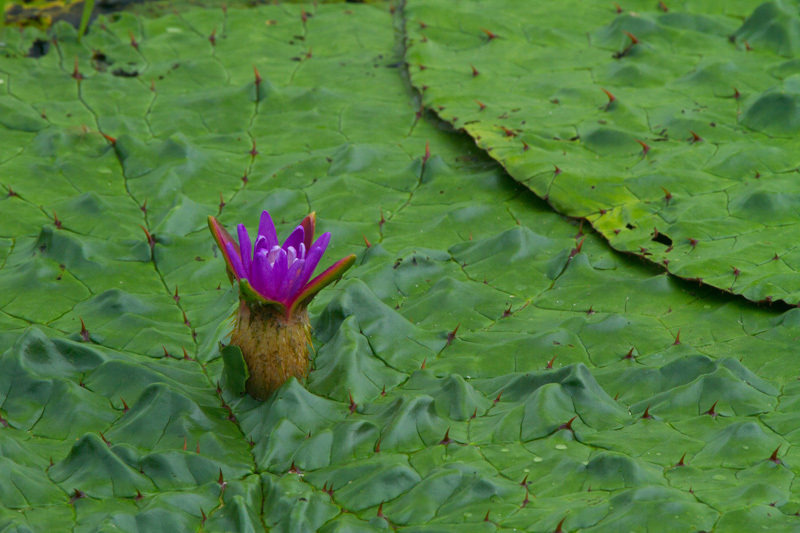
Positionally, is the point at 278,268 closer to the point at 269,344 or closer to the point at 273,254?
the point at 273,254

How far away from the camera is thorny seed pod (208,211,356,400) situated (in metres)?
3.24

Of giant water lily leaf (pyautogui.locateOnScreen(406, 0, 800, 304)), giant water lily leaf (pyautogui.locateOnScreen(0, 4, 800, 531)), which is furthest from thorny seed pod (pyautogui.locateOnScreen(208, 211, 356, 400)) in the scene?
giant water lily leaf (pyautogui.locateOnScreen(406, 0, 800, 304))

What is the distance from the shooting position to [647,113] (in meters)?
4.99

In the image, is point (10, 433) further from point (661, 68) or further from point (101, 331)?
point (661, 68)

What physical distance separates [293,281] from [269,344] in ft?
0.93

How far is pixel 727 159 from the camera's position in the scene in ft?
15.0

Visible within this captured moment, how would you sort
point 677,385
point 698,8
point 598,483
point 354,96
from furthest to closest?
point 698,8, point 354,96, point 677,385, point 598,483

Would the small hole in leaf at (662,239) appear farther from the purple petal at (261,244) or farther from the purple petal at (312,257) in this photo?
the purple petal at (261,244)

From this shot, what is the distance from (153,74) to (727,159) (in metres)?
3.11

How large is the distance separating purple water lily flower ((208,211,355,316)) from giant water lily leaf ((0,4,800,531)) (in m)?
0.31

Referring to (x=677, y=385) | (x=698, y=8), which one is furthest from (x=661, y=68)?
(x=677, y=385)

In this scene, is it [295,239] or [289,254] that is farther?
[295,239]

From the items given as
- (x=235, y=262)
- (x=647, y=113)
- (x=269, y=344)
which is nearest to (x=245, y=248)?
(x=235, y=262)

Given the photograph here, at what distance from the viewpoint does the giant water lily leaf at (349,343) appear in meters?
2.96
